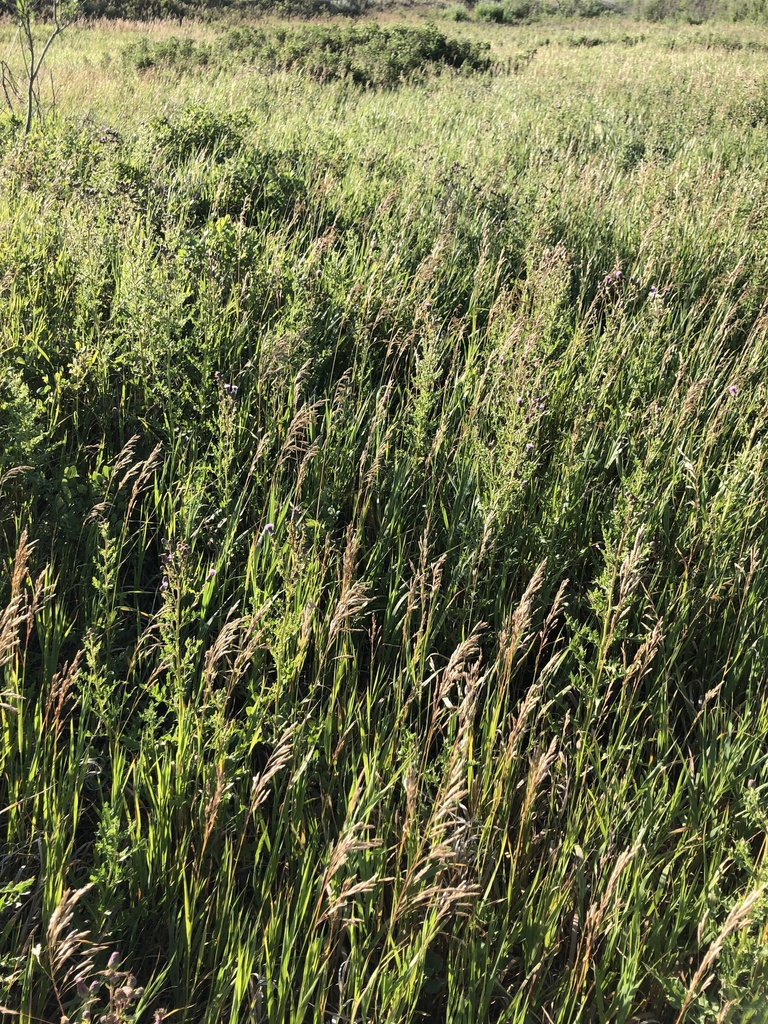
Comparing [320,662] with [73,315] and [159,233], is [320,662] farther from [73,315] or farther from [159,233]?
[159,233]

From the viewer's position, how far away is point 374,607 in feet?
6.83

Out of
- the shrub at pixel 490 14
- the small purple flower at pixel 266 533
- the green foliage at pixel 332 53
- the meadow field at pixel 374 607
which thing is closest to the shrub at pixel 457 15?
the shrub at pixel 490 14

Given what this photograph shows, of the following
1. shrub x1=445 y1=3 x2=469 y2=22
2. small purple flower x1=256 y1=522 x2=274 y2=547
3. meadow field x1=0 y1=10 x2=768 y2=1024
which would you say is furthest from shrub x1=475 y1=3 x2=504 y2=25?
small purple flower x1=256 y1=522 x2=274 y2=547

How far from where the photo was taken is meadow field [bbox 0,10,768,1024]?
50.8 inches

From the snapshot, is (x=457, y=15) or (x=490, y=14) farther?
(x=490, y=14)

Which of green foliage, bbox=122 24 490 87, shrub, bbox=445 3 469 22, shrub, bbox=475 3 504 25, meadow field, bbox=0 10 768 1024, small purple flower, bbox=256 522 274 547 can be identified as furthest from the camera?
shrub, bbox=475 3 504 25

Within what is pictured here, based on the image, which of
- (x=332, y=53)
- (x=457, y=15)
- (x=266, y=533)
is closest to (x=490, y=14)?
(x=457, y=15)

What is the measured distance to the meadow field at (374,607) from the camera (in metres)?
1.29

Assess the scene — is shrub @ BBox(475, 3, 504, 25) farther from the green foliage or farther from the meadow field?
the meadow field

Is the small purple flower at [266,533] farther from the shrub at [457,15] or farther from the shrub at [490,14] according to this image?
the shrub at [490,14]

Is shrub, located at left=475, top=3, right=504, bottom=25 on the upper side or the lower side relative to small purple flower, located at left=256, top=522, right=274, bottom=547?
upper

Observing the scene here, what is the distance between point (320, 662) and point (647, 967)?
917 mm

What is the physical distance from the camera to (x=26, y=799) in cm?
141

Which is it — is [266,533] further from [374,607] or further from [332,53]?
[332,53]
